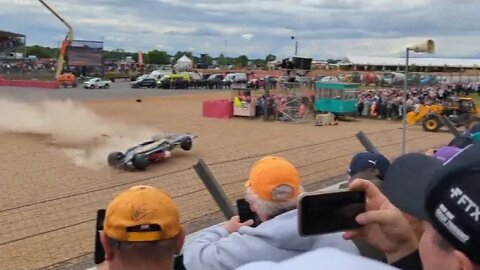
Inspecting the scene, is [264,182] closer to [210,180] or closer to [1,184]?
[210,180]

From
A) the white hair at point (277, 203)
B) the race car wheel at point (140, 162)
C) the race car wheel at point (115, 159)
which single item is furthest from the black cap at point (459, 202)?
the race car wheel at point (115, 159)

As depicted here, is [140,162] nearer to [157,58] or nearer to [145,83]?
[145,83]

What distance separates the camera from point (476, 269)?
4.94 ft

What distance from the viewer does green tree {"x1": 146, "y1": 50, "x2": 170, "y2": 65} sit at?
15750cm

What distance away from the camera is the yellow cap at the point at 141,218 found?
2.39 metres

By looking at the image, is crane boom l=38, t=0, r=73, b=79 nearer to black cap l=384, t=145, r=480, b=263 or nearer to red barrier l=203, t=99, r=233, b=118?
red barrier l=203, t=99, r=233, b=118

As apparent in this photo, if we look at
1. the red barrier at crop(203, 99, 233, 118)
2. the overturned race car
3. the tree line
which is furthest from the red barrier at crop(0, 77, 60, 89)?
the tree line

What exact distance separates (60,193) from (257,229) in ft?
33.7

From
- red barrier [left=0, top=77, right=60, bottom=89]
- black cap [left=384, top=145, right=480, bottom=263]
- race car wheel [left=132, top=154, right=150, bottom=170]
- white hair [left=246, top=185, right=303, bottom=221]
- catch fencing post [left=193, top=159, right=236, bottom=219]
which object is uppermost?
black cap [left=384, top=145, right=480, bottom=263]

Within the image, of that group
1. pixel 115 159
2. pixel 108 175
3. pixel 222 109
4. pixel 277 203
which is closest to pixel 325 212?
pixel 277 203

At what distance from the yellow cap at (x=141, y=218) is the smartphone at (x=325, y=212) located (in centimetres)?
60

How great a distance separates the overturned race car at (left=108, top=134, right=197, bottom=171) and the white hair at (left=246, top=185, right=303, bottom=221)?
13.1 metres

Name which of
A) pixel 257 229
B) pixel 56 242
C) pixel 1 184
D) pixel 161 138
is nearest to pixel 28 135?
pixel 161 138

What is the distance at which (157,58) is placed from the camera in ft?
521
